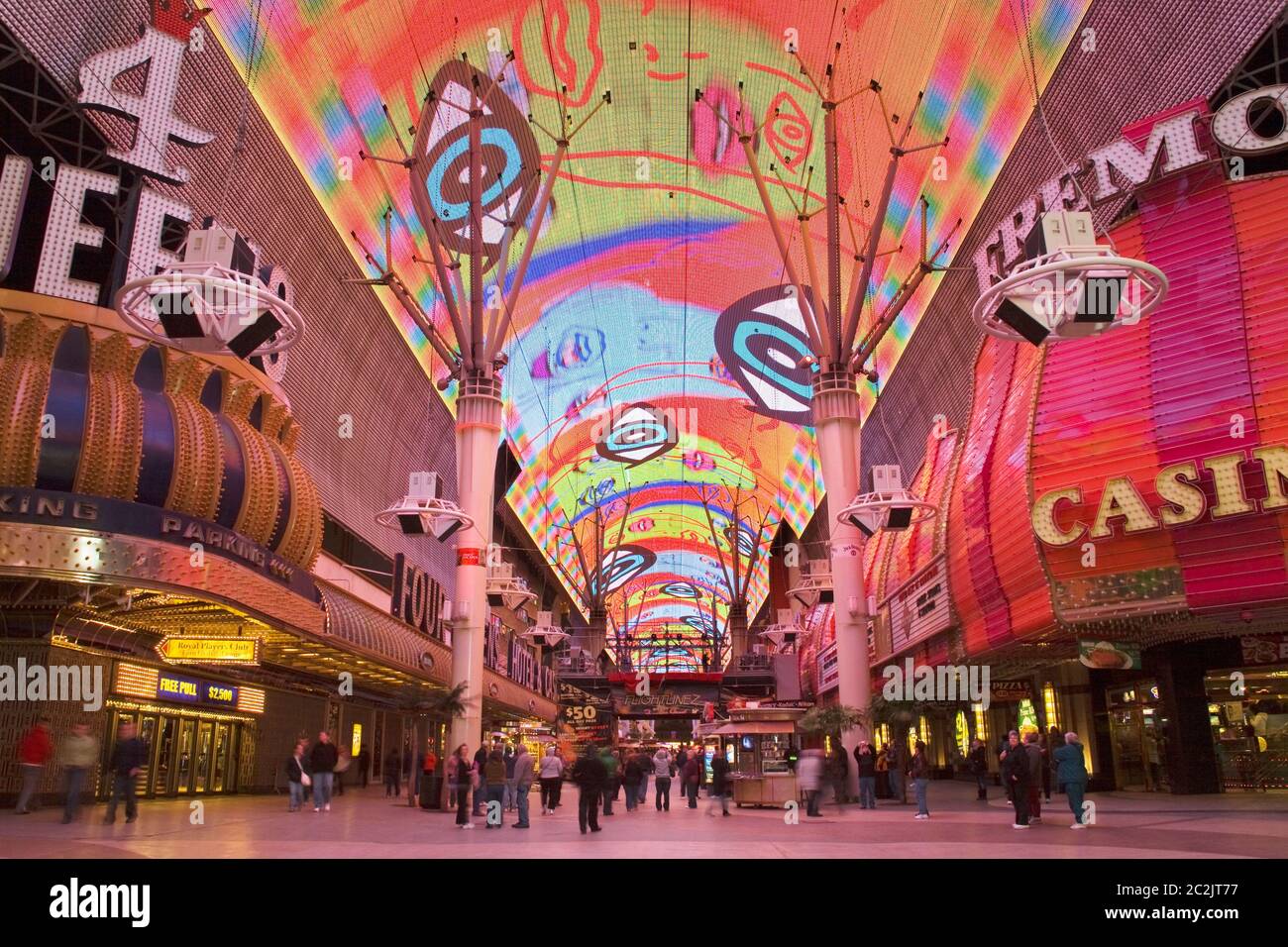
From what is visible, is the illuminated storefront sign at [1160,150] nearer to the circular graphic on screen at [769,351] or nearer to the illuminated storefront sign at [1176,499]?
the illuminated storefront sign at [1176,499]

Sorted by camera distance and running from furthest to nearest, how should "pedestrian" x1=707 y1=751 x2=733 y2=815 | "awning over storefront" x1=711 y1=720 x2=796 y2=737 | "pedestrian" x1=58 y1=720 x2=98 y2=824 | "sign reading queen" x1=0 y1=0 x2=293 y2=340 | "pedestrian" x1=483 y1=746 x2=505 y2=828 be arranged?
1. "awning over storefront" x1=711 y1=720 x2=796 y2=737
2. "pedestrian" x1=707 y1=751 x2=733 y2=815
3. "pedestrian" x1=483 y1=746 x2=505 y2=828
4. "sign reading queen" x1=0 y1=0 x2=293 y2=340
5. "pedestrian" x1=58 y1=720 x2=98 y2=824

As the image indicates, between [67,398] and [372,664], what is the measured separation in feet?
37.6

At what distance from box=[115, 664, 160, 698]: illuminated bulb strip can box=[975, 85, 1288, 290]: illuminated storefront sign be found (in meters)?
17.5

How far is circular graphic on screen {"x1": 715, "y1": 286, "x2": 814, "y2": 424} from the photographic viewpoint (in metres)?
38.6

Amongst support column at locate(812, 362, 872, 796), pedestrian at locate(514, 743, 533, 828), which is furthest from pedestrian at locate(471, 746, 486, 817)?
support column at locate(812, 362, 872, 796)

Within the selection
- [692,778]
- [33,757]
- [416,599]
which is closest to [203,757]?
[416,599]

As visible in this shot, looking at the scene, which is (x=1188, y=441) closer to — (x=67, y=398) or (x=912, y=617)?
(x=912, y=617)

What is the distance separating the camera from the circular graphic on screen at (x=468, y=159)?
82.8 feet

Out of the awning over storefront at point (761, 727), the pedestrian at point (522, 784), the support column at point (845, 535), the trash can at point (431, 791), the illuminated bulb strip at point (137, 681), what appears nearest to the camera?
the pedestrian at point (522, 784)

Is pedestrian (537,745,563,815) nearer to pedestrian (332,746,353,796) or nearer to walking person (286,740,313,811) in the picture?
pedestrian (332,746,353,796)

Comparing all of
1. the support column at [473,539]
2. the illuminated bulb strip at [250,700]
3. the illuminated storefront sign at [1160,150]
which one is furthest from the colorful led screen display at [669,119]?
the illuminated bulb strip at [250,700]

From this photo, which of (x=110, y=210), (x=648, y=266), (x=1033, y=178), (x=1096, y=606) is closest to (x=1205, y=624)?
(x=1096, y=606)

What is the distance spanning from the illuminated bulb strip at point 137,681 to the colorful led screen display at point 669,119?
1114 centimetres

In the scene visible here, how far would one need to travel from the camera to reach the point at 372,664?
2394 cm
